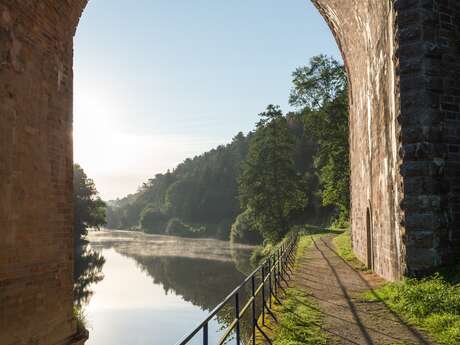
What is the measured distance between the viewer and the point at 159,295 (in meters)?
27.2

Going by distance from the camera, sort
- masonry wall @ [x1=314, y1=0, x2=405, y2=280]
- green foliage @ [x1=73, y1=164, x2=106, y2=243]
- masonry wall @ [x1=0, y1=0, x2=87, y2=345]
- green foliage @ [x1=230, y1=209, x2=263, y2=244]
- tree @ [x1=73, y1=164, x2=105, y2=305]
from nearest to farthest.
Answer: masonry wall @ [x1=0, y1=0, x2=87, y2=345] < masonry wall @ [x1=314, y1=0, x2=405, y2=280] < tree @ [x1=73, y1=164, x2=105, y2=305] < green foliage @ [x1=73, y1=164, x2=106, y2=243] < green foliage @ [x1=230, y1=209, x2=263, y2=244]

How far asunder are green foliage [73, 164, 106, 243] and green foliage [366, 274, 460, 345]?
38003 mm

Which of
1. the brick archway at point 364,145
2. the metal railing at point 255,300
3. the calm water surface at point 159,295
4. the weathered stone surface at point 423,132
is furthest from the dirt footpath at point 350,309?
the calm water surface at point 159,295

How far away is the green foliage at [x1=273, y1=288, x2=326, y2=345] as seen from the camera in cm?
613

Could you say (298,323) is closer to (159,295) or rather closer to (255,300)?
(255,300)

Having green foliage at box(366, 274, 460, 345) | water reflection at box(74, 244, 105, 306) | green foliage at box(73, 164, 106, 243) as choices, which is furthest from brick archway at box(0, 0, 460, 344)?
green foliage at box(73, 164, 106, 243)

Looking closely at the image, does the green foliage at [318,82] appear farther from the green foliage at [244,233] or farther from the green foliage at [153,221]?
the green foliage at [153,221]

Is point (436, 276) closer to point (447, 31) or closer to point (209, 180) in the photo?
point (447, 31)

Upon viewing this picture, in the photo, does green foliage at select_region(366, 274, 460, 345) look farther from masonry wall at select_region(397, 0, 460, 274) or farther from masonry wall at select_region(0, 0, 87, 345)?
masonry wall at select_region(0, 0, 87, 345)

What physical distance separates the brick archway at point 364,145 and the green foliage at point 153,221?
95.1m

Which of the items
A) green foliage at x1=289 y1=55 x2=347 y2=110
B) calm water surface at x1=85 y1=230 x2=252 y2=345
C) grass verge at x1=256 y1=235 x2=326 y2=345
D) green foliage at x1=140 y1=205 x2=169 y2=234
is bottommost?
calm water surface at x1=85 y1=230 x2=252 y2=345

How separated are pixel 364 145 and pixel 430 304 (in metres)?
7.64

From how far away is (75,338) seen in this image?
7137 mm

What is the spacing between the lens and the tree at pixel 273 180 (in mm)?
37562
